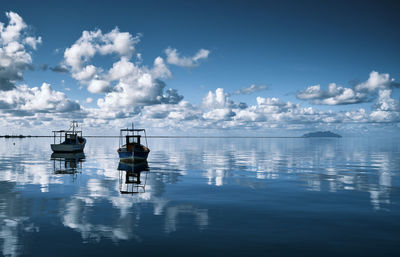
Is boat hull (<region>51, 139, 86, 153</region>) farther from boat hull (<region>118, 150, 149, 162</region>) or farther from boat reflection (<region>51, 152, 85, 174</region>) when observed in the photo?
boat hull (<region>118, 150, 149, 162</region>)

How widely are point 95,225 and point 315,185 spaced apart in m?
23.7

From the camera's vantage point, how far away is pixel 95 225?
16.7m

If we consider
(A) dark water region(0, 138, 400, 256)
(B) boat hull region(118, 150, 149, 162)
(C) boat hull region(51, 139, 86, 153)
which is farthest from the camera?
(C) boat hull region(51, 139, 86, 153)

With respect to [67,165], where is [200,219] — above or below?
below

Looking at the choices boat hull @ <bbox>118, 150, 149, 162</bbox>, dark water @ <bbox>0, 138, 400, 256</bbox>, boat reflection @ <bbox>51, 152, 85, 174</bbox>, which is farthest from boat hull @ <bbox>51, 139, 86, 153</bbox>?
dark water @ <bbox>0, 138, 400, 256</bbox>

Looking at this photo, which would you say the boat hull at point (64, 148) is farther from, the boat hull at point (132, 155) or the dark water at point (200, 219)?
the dark water at point (200, 219)

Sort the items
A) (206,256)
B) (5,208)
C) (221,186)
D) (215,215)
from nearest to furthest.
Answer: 1. (206,256)
2. (215,215)
3. (5,208)
4. (221,186)

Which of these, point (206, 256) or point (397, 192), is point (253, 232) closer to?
point (206, 256)

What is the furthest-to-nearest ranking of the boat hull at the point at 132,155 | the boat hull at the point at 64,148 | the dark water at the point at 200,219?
the boat hull at the point at 64,148 < the boat hull at the point at 132,155 < the dark water at the point at 200,219

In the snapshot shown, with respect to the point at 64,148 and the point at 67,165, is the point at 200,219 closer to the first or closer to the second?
the point at 67,165

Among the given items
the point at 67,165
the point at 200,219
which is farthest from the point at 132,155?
the point at 200,219

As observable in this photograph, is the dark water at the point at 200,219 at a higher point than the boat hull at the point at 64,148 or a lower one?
lower

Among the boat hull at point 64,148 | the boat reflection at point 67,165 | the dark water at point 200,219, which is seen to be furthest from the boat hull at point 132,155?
the boat hull at point 64,148

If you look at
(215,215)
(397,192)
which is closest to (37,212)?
(215,215)
